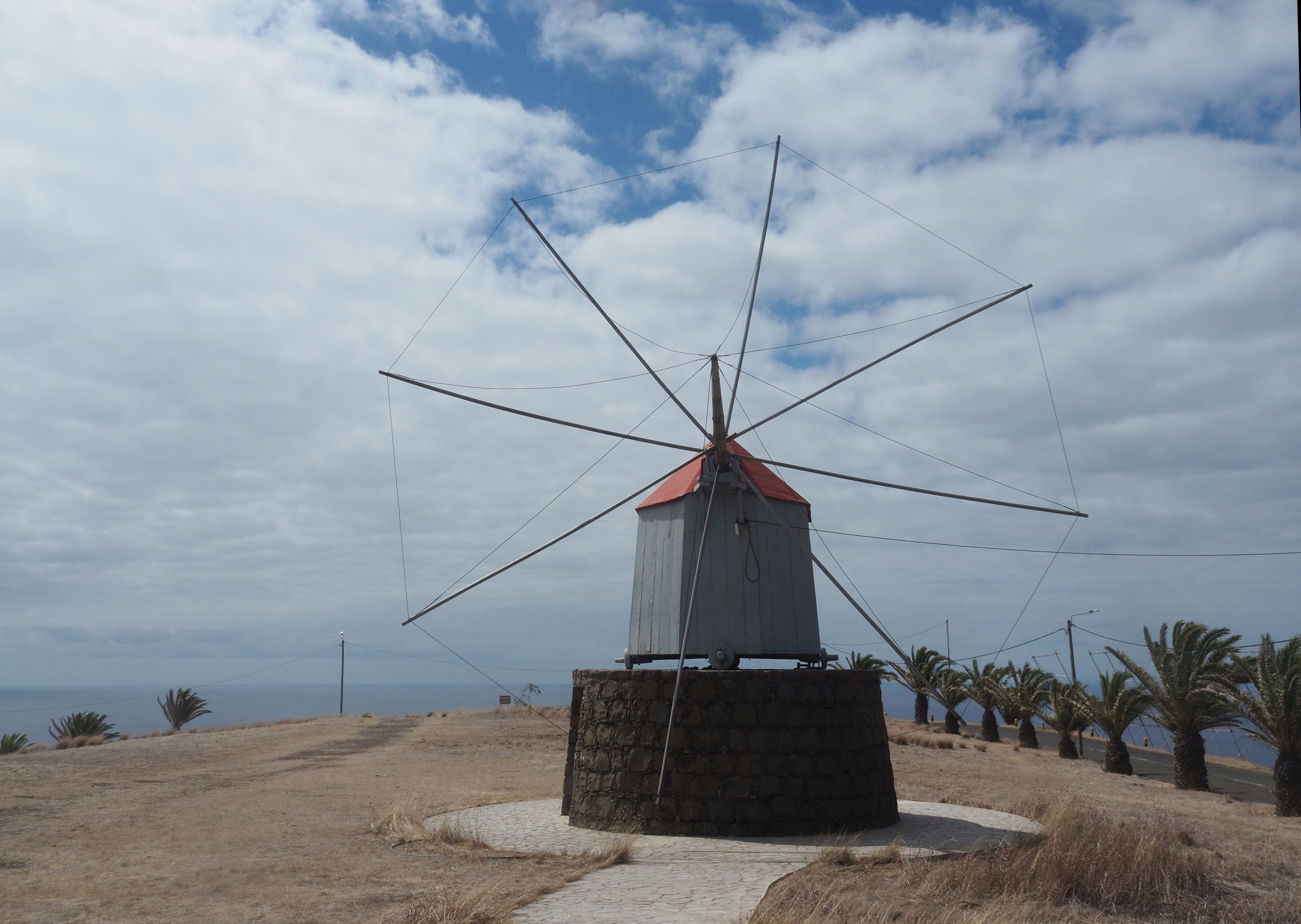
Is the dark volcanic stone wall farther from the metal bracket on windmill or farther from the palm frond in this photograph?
the palm frond

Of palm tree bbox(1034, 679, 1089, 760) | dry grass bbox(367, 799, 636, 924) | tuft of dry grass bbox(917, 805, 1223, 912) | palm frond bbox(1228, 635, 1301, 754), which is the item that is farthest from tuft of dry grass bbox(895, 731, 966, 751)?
dry grass bbox(367, 799, 636, 924)

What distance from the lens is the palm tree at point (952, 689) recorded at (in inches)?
1511

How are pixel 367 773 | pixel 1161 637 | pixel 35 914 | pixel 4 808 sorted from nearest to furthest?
pixel 35 914
pixel 4 808
pixel 367 773
pixel 1161 637

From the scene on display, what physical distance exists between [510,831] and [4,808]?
31.3ft

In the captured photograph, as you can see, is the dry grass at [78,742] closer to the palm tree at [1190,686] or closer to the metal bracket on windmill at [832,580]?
the metal bracket on windmill at [832,580]

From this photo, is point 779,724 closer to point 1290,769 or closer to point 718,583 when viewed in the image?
point 718,583

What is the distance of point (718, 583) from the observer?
13156 millimetres

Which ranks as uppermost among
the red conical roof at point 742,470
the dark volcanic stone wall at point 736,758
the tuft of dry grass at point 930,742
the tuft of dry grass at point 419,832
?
the red conical roof at point 742,470

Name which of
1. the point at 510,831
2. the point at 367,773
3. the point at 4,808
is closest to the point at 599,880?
the point at 510,831

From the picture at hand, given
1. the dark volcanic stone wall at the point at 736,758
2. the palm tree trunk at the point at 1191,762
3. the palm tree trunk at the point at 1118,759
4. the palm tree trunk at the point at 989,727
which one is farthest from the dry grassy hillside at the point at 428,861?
the palm tree trunk at the point at 989,727

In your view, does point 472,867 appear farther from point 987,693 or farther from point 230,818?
point 987,693

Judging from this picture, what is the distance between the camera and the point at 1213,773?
99.2ft

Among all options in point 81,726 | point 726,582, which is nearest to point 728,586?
point 726,582

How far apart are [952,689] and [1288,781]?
1926cm
